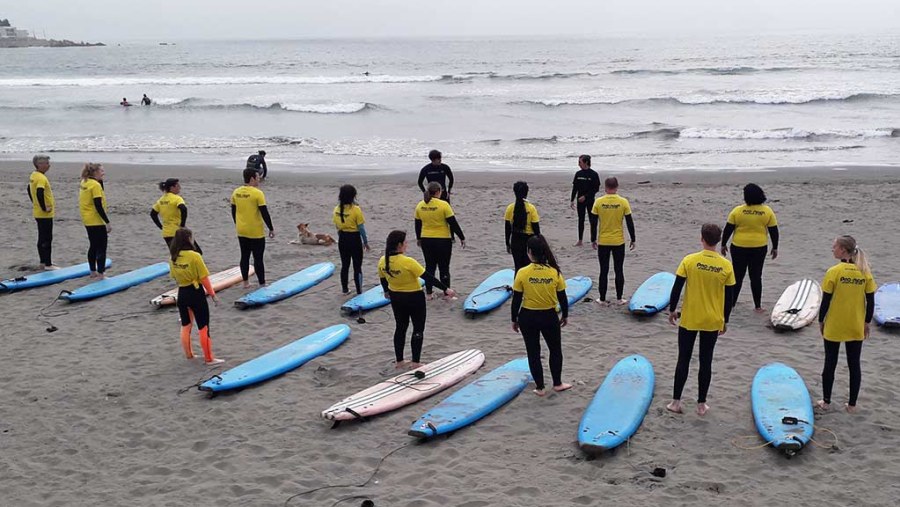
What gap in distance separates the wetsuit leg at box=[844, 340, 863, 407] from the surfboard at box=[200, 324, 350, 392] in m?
5.27

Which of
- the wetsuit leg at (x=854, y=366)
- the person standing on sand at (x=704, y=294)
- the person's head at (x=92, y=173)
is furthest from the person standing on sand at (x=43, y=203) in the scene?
the wetsuit leg at (x=854, y=366)

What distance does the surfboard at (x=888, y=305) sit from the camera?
27.6ft

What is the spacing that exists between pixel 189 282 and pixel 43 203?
181 inches

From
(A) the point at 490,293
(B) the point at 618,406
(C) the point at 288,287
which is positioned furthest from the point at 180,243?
(B) the point at 618,406

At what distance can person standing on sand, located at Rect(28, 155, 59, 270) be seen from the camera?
10422 millimetres

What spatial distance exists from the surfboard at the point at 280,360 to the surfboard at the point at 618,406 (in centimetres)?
319

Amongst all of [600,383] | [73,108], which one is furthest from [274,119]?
[600,383]

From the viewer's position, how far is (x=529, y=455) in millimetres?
5980

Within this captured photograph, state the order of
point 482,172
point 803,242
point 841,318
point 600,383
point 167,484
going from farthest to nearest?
point 482,172
point 803,242
point 600,383
point 841,318
point 167,484

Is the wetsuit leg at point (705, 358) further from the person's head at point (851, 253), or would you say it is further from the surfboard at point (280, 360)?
the surfboard at point (280, 360)

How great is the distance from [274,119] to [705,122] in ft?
66.1

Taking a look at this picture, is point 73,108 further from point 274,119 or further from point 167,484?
point 167,484

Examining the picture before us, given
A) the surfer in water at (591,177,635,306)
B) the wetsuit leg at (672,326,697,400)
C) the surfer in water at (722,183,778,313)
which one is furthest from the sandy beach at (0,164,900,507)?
the surfer in water at (722,183,778,313)

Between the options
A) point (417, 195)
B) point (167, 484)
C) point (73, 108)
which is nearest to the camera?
point (167, 484)
